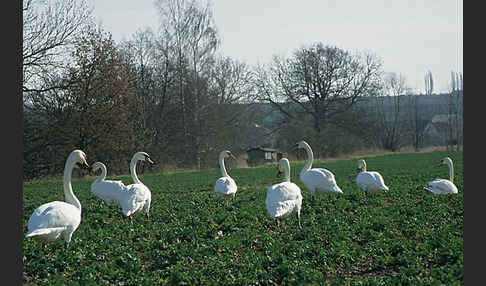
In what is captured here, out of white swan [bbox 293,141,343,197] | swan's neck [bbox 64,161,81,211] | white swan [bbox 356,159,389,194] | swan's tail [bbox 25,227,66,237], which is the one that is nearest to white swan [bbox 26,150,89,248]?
swan's tail [bbox 25,227,66,237]

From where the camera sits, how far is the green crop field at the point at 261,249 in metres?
6.18

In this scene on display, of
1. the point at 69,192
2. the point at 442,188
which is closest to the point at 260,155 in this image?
the point at 442,188

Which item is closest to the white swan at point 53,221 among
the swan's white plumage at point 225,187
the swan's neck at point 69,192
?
the swan's neck at point 69,192

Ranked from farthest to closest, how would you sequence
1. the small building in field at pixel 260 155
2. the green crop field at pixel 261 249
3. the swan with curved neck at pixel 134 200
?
the small building in field at pixel 260 155, the swan with curved neck at pixel 134 200, the green crop field at pixel 261 249

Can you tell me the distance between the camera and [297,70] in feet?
182

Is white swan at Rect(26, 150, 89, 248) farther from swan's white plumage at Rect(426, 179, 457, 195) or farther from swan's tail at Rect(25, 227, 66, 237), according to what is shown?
swan's white plumage at Rect(426, 179, 457, 195)

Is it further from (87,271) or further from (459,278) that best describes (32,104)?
(459,278)

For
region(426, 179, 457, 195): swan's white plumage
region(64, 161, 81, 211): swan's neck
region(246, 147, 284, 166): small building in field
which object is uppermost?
region(64, 161, 81, 211): swan's neck

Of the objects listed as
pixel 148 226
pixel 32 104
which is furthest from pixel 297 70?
pixel 148 226

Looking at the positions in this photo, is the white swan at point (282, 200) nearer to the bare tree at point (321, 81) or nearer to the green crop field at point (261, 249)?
the green crop field at point (261, 249)

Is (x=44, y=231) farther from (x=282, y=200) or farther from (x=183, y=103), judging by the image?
(x=183, y=103)

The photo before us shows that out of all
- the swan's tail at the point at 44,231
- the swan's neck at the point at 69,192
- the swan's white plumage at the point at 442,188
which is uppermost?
the swan's neck at the point at 69,192

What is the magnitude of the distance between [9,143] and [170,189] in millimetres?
14117

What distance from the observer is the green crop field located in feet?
20.3
